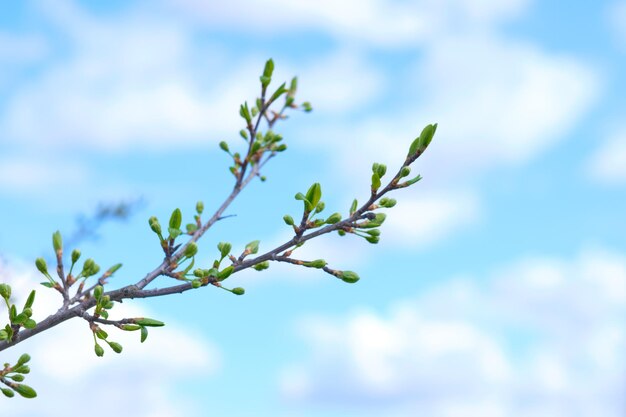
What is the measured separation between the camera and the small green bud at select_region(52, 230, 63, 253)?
482 centimetres

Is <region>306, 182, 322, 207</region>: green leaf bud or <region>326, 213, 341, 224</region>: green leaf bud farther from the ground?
<region>306, 182, 322, 207</region>: green leaf bud

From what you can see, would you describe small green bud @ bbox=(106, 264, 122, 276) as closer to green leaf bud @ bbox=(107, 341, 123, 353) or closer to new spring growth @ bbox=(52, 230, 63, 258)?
new spring growth @ bbox=(52, 230, 63, 258)

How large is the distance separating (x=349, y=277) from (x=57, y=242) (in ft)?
5.93

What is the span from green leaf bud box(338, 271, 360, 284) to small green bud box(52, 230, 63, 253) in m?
1.73

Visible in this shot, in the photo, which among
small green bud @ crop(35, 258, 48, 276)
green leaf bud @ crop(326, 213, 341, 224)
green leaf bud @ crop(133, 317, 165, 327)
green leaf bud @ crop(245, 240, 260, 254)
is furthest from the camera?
green leaf bud @ crop(245, 240, 260, 254)

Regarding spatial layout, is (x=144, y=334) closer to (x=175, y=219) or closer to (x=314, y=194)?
(x=175, y=219)

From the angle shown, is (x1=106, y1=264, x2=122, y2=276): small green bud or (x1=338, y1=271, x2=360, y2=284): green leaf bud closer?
(x1=338, y1=271, x2=360, y2=284): green leaf bud

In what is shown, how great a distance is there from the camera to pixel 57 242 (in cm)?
484

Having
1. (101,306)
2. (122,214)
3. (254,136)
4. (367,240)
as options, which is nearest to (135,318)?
(101,306)

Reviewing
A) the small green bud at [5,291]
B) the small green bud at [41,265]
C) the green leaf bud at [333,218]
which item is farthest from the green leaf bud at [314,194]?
the small green bud at [5,291]

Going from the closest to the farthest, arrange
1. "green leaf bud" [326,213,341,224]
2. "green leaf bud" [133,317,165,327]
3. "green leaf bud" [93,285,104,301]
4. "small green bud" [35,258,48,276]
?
"green leaf bud" [93,285,104,301] → "green leaf bud" [133,317,165,327] → "green leaf bud" [326,213,341,224] → "small green bud" [35,258,48,276]

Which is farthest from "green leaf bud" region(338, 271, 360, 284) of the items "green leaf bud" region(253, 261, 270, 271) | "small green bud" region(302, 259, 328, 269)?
"green leaf bud" region(253, 261, 270, 271)

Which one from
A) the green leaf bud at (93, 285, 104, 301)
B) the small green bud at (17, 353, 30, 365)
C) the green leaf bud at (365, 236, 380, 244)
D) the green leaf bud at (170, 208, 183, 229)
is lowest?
the small green bud at (17, 353, 30, 365)

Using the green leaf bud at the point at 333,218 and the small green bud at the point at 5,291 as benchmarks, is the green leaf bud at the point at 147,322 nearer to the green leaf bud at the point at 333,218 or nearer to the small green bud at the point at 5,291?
the small green bud at the point at 5,291
